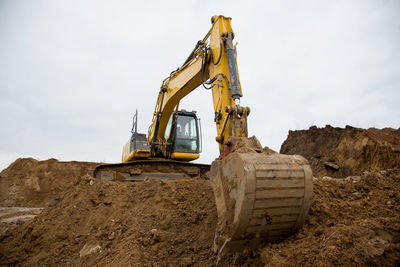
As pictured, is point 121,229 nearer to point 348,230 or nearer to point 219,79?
point 219,79

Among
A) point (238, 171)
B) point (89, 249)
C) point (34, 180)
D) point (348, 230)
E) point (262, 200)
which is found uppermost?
point (34, 180)

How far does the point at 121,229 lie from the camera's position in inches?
149

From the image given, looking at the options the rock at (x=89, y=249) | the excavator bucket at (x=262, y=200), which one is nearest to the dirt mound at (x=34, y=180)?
the rock at (x=89, y=249)

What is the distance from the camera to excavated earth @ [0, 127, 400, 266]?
2.11 metres

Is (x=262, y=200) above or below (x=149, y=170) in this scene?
below

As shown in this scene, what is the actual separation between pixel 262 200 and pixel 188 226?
5.34 feet

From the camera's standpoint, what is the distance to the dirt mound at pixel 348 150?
6320mm

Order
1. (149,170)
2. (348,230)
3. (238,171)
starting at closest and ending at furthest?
(348,230), (238,171), (149,170)

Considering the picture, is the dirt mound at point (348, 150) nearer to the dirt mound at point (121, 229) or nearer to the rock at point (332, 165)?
the rock at point (332, 165)

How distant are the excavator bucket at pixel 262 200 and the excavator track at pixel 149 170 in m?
4.46

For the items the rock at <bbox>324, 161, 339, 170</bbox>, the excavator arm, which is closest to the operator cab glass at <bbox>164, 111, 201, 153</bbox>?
the excavator arm

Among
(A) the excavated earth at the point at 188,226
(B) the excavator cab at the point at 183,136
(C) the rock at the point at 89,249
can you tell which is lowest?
(C) the rock at the point at 89,249

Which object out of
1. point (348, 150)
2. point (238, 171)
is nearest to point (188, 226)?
point (238, 171)

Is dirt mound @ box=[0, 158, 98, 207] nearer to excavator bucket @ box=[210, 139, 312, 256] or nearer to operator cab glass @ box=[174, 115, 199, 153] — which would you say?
operator cab glass @ box=[174, 115, 199, 153]
